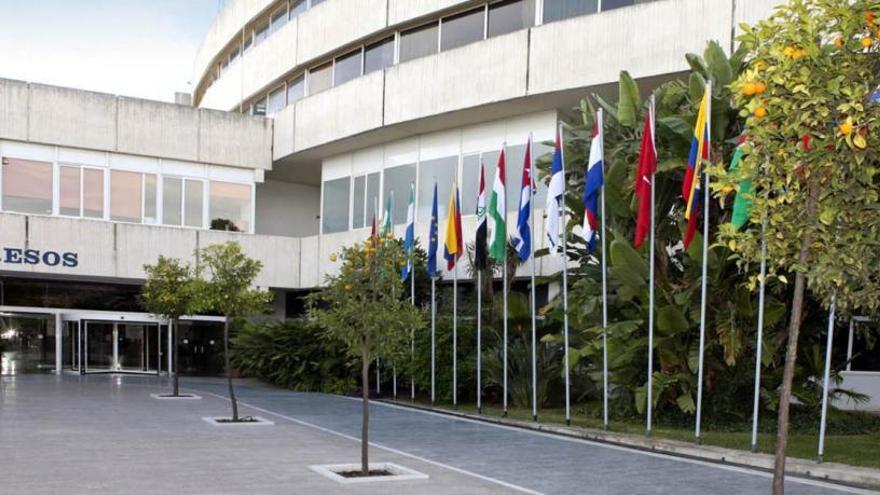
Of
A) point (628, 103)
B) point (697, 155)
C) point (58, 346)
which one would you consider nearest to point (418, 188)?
point (628, 103)

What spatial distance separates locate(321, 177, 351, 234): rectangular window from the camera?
28.8 metres

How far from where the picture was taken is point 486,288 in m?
21.3

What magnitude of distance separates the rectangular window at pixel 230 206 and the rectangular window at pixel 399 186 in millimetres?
5601

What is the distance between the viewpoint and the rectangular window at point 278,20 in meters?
31.9

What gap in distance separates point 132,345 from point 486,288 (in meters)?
16.0

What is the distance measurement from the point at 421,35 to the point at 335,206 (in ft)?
22.2

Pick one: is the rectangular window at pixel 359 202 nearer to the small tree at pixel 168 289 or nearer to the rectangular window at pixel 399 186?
the rectangular window at pixel 399 186

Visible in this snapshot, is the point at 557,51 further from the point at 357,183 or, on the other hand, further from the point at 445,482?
the point at 445,482

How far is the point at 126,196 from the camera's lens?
90.6 ft

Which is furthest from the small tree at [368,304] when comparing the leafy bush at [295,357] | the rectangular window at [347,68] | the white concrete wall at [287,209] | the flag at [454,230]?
the white concrete wall at [287,209]

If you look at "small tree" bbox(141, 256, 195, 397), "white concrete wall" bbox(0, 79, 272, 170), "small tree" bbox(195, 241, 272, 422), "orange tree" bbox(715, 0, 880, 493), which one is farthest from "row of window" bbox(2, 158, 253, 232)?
"orange tree" bbox(715, 0, 880, 493)

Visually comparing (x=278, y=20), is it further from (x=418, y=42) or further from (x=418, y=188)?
(x=418, y=188)

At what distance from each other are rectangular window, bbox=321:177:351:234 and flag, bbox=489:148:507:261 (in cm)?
1160

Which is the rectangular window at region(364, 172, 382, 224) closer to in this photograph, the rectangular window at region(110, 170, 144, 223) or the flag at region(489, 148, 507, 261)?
the rectangular window at region(110, 170, 144, 223)
